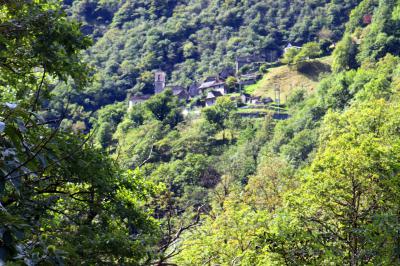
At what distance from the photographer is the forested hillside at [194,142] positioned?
4.45 meters

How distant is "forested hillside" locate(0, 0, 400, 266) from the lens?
445 centimetres

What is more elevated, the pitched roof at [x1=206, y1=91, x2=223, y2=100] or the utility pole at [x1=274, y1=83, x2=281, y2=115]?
the utility pole at [x1=274, y1=83, x2=281, y2=115]

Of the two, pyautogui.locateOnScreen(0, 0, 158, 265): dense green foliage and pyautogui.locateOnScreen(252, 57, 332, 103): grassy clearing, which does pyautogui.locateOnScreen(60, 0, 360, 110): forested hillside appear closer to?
pyautogui.locateOnScreen(252, 57, 332, 103): grassy clearing

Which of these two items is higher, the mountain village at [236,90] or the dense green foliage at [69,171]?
the dense green foliage at [69,171]

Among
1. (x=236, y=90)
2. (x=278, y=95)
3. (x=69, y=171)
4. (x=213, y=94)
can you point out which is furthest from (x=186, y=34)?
(x=69, y=171)

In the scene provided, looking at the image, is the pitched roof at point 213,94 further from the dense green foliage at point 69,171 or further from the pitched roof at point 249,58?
the dense green foliage at point 69,171

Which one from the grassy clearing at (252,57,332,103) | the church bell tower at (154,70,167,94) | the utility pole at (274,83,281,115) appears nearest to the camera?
the utility pole at (274,83,281,115)

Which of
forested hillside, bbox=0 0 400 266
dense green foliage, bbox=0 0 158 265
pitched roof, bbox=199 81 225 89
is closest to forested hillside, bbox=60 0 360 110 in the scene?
forested hillside, bbox=0 0 400 266

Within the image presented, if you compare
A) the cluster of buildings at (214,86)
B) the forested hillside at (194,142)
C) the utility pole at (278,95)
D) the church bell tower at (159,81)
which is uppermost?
the forested hillside at (194,142)

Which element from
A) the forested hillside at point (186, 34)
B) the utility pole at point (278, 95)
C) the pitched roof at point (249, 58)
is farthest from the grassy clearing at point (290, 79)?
the forested hillside at point (186, 34)

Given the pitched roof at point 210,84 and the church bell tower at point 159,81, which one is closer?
the pitched roof at point 210,84

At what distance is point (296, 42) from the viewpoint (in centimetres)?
11612

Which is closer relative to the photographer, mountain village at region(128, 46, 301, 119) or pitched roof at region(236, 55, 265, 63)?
mountain village at region(128, 46, 301, 119)

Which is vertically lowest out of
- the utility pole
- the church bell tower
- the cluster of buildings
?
the church bell tower
